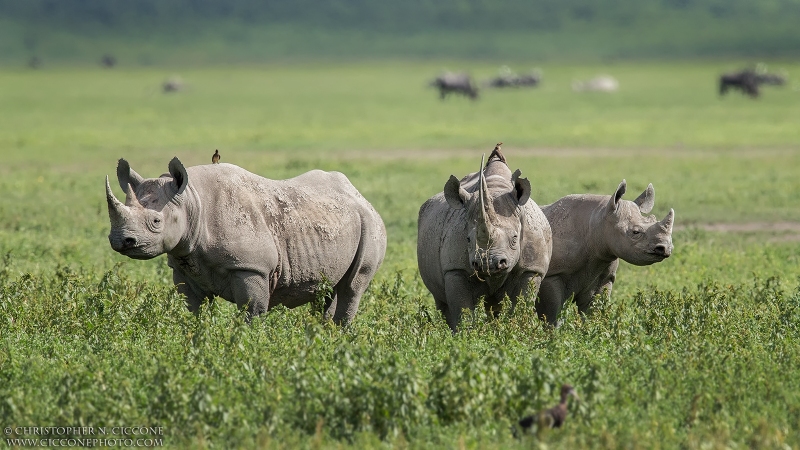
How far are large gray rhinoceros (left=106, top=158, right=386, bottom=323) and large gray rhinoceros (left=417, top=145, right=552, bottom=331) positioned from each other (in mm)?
687

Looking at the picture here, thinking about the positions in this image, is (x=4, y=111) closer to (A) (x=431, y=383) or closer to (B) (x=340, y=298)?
(B) (x=340, y=298)

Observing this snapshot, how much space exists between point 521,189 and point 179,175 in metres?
2.43

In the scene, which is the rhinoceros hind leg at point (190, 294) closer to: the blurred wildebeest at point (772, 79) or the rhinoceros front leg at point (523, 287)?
the rhinoceros front leg at point (523, 287)

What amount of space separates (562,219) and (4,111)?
124ft

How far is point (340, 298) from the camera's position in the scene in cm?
1070

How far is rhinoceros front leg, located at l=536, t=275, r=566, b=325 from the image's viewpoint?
10227 millimetres

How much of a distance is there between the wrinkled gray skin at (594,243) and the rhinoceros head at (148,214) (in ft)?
9.20

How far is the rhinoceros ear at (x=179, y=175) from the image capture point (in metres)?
9.16

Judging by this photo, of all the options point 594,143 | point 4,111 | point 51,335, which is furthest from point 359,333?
point 4,111

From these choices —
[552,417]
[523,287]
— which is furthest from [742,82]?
[552,417]

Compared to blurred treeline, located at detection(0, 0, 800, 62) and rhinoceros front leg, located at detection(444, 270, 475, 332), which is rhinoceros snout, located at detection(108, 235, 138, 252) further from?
blurred treeline, located at detection(0, 0, 800, 62)

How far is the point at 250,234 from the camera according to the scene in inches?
379

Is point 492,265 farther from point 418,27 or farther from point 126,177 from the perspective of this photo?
point 418,27

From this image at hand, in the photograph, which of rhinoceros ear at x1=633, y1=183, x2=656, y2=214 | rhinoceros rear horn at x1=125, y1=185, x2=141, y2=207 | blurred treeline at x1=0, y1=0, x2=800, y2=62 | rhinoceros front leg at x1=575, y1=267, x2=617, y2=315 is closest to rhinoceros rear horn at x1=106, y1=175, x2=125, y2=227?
rhinoceros rear horn at x1=125, y1=185, x2=141, y2=207
